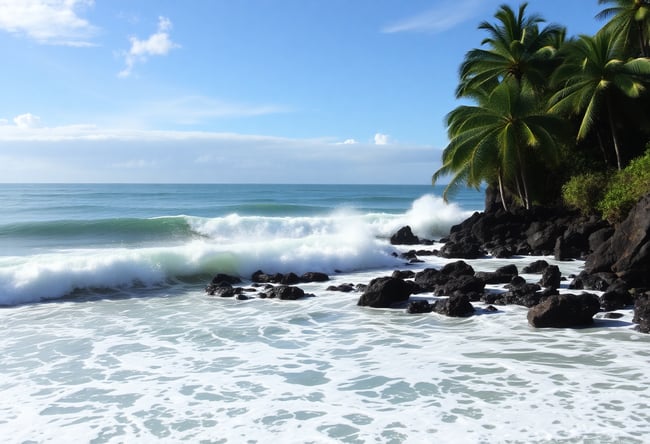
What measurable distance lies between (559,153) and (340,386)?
20352 mm

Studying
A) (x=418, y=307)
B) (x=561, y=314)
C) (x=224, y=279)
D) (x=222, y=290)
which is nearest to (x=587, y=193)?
(x=418, y=307)

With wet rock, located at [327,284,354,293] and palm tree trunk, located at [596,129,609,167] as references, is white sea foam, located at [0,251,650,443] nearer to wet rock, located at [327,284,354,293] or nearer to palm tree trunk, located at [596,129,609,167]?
wet rock, located at [327,284,354,293]

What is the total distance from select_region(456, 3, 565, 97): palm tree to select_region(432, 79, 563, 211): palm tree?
7.80 feet

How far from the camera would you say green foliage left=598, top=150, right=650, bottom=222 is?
18234 millimetres

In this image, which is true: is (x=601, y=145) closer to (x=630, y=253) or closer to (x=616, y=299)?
(x=630, y=253)

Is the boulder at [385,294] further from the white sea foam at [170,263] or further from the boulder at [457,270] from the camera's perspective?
the white sea foam at [170,263]

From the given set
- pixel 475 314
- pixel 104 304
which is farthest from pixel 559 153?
pixel 104 304

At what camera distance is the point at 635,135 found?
84.8ft

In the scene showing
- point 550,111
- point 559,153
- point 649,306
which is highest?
point 550,111

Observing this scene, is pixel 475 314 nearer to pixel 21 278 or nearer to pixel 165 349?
pixel 165 349

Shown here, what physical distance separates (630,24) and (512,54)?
19.5ft

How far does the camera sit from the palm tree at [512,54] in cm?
2784

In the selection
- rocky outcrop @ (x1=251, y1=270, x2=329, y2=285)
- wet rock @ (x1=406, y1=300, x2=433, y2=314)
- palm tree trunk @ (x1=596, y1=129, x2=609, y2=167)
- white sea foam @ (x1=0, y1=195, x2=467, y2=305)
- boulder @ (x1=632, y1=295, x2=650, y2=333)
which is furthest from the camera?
palm tree trunk @ (x1=596, y1=129, x2=609, y2=167)

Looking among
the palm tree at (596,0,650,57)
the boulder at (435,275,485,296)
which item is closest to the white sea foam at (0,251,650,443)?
the boulder at (435,275,485,296)
